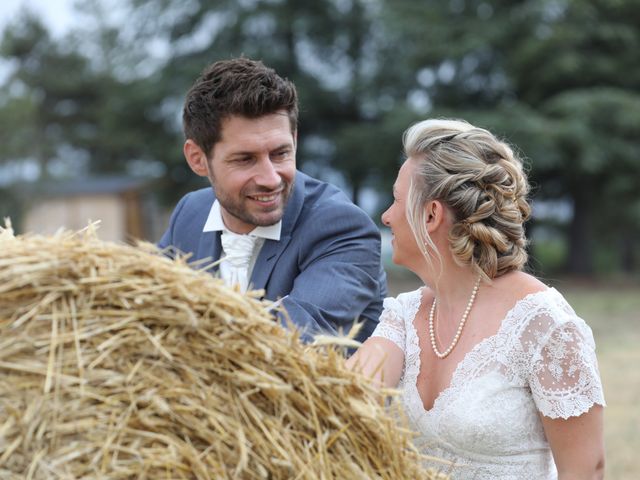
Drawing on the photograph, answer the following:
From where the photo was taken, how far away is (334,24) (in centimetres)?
2880

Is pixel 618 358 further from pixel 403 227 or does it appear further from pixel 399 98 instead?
pixel 399 98

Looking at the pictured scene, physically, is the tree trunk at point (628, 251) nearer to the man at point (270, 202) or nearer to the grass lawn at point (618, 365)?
the grass lawn at point (618, 365)

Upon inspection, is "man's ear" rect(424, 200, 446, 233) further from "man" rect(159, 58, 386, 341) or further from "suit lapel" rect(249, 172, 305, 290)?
"suit lapel" rect(249, 172, 305, 290)

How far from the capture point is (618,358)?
1070 cm

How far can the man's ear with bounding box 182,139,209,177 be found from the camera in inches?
139

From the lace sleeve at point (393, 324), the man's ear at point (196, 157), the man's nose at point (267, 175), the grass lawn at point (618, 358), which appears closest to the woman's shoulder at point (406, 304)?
the lace sleeve at point (393, 324)

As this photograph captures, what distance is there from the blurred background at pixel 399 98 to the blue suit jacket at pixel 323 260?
1567 centimetres

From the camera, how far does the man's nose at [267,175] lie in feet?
10.7

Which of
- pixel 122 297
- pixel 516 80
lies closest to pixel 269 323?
pixel 122 297

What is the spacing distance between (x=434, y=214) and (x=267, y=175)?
2.46ft

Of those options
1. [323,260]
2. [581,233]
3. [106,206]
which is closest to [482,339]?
[323,260]

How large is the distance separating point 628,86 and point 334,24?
32.1 feet

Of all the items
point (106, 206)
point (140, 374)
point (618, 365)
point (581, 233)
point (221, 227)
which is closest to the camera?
point (140, 374)

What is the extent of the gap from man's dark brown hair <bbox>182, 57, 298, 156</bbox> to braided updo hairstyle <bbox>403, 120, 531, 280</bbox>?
0.64 metres
